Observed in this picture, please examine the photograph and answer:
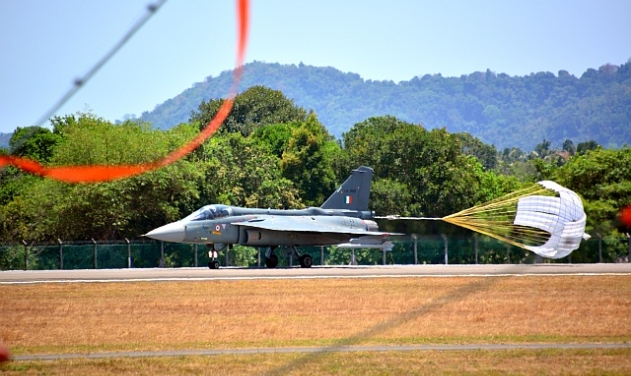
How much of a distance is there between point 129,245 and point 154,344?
98.9ft

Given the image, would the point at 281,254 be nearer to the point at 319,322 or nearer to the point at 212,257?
the point at 212,257

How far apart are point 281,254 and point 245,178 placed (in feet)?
45.7

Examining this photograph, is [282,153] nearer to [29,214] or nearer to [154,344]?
[29,214]

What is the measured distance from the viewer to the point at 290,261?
154ft

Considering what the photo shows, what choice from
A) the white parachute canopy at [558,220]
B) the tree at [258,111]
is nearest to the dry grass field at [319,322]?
the white parachute canopy at [558,220]

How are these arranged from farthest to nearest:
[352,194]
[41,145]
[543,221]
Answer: [41,145] < [352,194] < [543,221]

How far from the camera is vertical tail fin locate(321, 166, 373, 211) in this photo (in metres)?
48.9

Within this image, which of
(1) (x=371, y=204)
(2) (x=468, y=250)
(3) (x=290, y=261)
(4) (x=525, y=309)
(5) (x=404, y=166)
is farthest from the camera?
(5) (x=404, y=166)

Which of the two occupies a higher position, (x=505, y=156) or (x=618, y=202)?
(x=505, y=156)

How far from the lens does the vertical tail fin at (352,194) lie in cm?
4888

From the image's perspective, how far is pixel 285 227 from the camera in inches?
1706

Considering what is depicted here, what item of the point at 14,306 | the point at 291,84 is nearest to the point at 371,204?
the point at 14,306

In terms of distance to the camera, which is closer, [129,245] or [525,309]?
[525,309]

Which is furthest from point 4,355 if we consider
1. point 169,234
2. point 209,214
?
point 209,214
